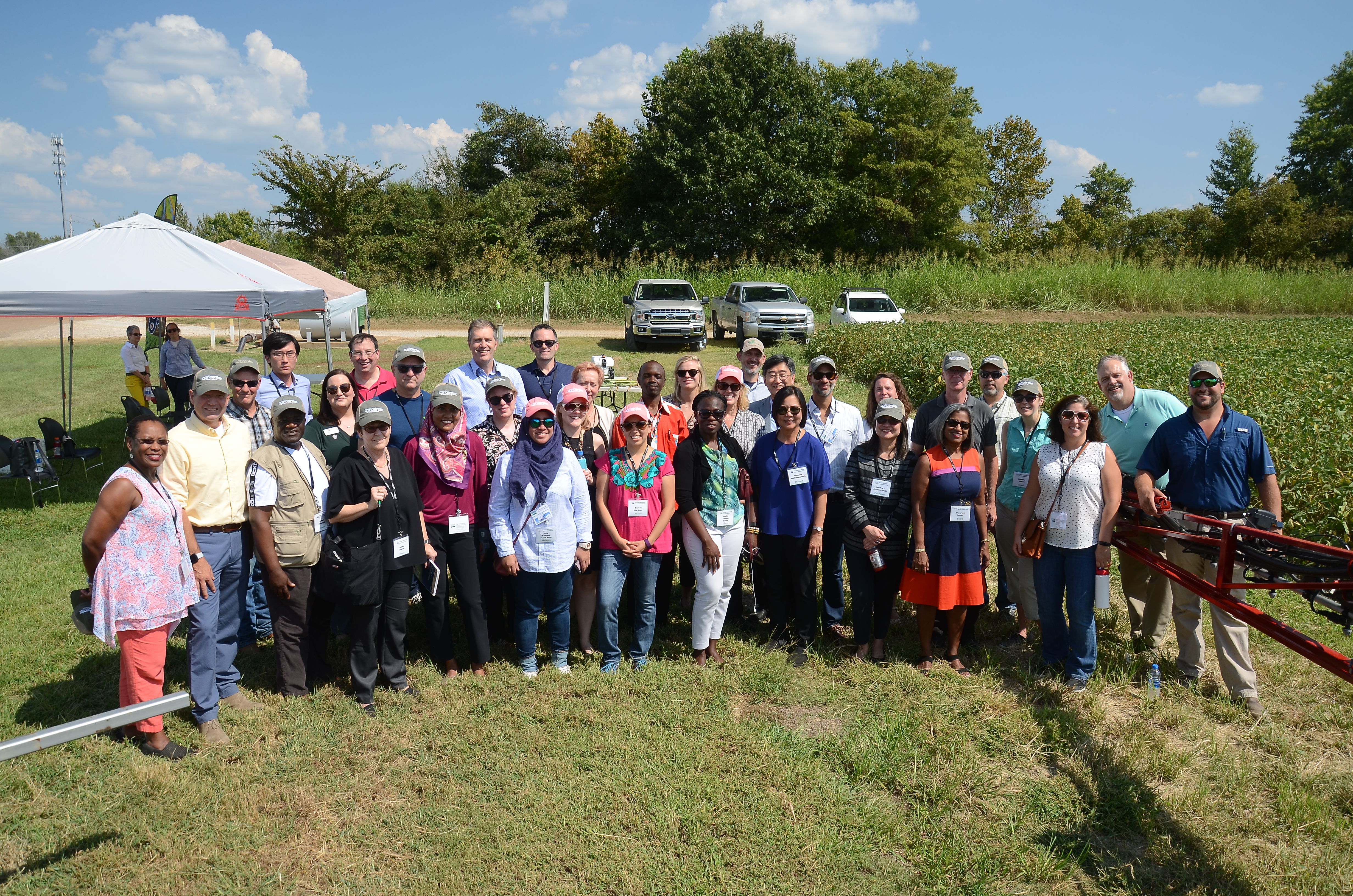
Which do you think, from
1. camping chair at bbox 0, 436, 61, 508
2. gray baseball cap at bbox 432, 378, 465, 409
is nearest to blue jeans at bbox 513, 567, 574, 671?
gray baseball cap at bbox 432, 378, 465, 409

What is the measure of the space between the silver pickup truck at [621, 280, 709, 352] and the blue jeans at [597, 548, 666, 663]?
585 inches

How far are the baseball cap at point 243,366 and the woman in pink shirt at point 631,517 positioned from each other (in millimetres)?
2253

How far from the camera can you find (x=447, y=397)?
15.5 feet

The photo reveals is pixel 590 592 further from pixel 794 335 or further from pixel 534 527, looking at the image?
pixel 794 335

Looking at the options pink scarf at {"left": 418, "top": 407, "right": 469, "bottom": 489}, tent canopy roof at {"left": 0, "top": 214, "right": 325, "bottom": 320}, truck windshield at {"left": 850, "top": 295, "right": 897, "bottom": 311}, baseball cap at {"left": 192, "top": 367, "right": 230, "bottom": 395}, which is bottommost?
pink scarf at {"left": 418, "top": 407, "right": 469, "bottom": 489}

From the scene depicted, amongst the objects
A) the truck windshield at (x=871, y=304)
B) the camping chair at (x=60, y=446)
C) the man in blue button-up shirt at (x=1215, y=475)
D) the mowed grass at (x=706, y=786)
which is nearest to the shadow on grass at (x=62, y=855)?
the mowed grass at (x=706, y=786)

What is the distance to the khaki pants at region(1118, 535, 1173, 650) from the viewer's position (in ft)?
17.1

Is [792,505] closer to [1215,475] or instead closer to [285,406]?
[1215,475]

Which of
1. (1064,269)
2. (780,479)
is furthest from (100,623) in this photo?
(1064,269)

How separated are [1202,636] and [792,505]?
8.79 feet

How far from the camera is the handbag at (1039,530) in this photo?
4.68 metres

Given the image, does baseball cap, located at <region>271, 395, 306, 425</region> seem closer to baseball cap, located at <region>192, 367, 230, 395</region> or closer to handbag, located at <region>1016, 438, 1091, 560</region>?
baseball cap, located at <region>192, 367, 230, 395</region>

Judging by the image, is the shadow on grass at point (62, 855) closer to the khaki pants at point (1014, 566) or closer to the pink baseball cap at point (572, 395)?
the pink baseball cap at point (572, 395)

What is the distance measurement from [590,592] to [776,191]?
31.4 m
